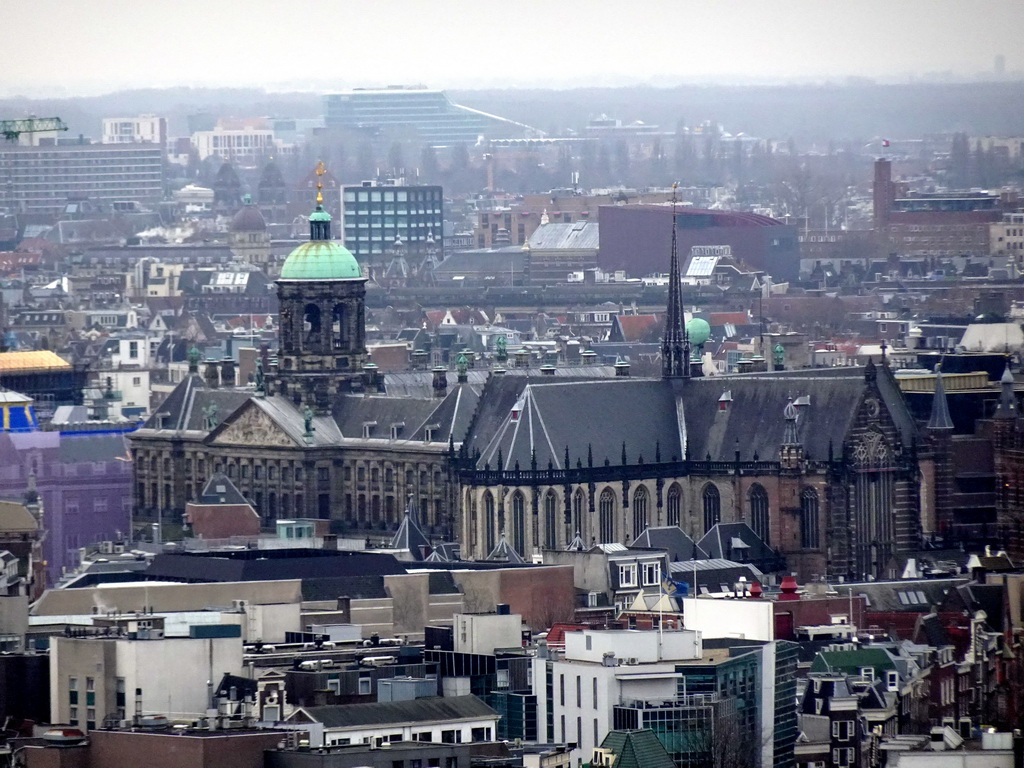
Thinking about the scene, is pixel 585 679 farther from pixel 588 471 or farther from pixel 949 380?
pixel 949 380

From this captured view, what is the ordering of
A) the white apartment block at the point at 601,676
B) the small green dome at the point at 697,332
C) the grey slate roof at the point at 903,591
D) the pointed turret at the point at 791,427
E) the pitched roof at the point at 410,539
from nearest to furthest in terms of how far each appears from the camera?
the white apartment block at the point at 601,676 < the grey slate roof at the point at 903,591 < the pitched roof at the point at 410,539 < the pointed turret at the point at 791,427 < the small green dome at the point at 697,332

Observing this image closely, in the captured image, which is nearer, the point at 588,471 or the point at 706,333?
the point at 588,471

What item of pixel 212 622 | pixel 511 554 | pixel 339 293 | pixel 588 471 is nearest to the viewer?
pixel 212 622

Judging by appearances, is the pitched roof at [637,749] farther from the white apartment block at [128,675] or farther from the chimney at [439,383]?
the chimney at [439,383]

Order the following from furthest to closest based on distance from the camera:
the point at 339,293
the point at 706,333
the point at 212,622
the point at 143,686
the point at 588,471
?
the point at 706,333 < the point at 339,293 < the point at 588,471 < the point at 212,622 < the point at 143,686

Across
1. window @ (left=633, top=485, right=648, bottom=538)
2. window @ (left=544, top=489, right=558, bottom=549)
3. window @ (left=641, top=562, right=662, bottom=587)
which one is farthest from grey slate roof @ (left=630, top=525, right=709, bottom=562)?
window @ (left=641, top=562, right=662, bottom=587)

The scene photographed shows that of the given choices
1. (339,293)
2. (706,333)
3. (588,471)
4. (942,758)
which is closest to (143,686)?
(942,758)

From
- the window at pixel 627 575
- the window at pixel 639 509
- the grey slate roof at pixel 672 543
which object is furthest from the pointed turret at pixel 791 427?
the window at pixel 627 575

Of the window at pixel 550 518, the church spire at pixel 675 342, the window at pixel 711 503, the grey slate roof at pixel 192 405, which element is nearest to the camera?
the window at pixel 550 518
